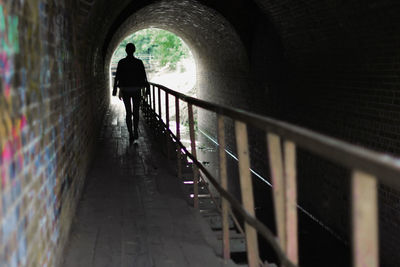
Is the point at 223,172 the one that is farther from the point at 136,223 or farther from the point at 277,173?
the point at 277,173

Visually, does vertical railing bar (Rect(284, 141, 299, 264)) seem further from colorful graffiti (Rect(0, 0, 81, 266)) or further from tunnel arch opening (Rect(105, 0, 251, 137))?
tunnel arch opening (Rect(105, 0, 251, 137))

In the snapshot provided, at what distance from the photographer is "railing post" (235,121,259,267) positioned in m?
2.65

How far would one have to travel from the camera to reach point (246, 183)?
2.79 meters

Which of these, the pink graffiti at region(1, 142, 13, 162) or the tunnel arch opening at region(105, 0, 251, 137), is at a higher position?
the tunnel arch opening at region(105, 0, 251, 137)

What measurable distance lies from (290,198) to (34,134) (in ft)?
3.90

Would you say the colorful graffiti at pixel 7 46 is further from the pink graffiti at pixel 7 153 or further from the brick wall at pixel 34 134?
the pink graffiti at pixel 7 153

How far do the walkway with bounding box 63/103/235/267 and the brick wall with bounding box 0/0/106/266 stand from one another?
0.99ft

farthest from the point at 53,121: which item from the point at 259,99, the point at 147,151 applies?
the point at 259,99

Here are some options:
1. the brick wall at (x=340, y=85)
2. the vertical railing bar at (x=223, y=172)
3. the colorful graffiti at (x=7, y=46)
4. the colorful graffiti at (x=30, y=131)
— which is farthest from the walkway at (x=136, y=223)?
the brick wall at (x=340, y=85)

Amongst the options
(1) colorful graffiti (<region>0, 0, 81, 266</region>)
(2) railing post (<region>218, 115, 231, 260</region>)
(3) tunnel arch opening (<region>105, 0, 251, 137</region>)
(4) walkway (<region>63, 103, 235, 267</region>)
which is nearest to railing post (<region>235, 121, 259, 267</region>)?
(2) railing post (<region>218, 115, 231, 260</region>)

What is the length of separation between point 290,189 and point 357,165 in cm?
60

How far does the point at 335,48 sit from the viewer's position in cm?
712

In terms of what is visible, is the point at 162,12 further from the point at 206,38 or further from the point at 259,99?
the point at 259,99

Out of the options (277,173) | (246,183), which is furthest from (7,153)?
(246,183)
